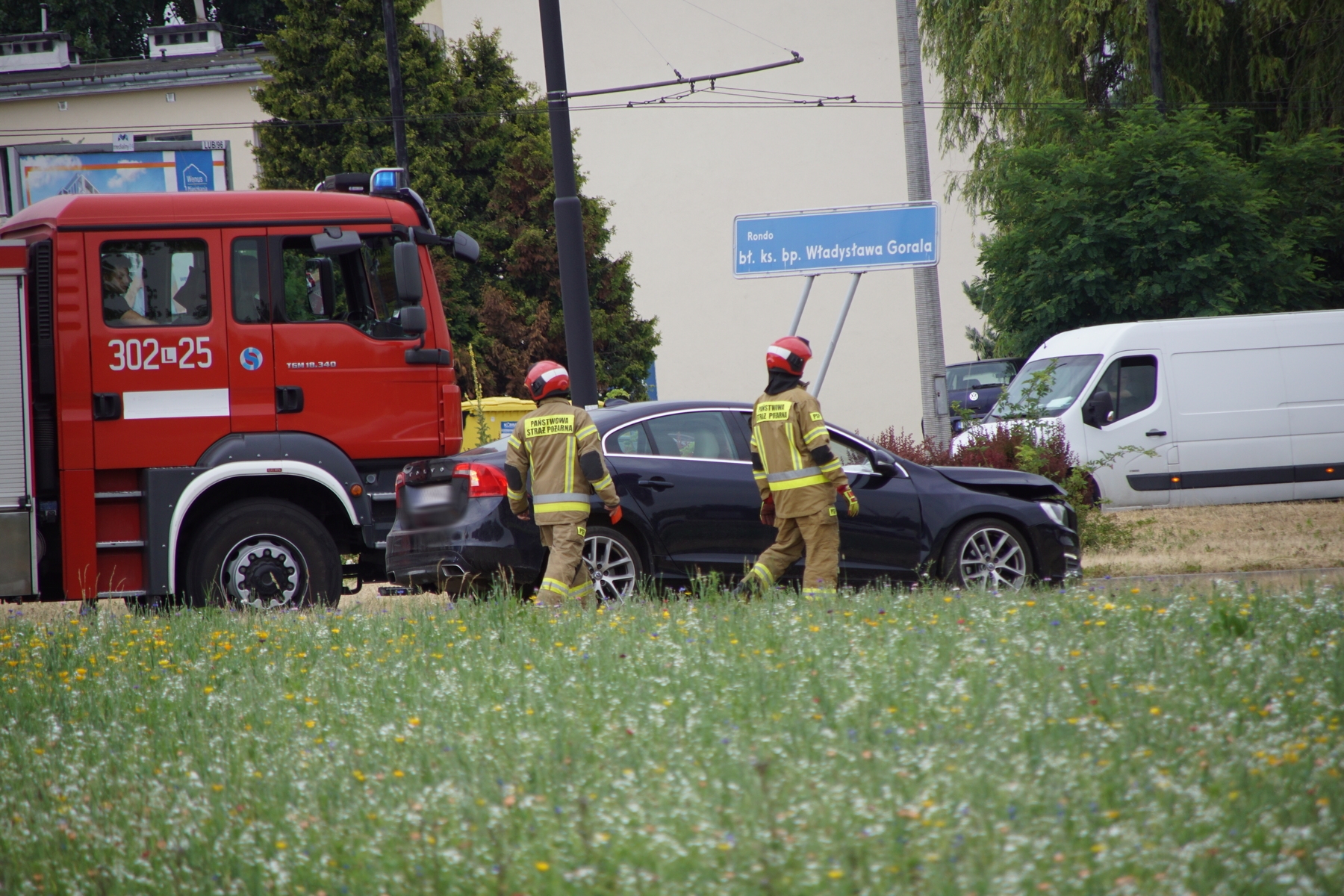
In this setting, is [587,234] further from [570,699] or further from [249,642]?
[570,699]

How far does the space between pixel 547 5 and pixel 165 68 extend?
969 inches

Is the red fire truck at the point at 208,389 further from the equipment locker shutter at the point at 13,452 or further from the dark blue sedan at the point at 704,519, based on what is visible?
the dark blue sedan at the point at 704,519

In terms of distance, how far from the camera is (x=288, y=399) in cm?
848

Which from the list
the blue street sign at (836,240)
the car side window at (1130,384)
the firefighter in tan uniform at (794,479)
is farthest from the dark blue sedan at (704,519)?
the car side window at (1130,384)

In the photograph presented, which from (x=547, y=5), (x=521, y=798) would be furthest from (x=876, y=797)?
(x=547, y=5)

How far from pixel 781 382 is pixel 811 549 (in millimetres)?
1031

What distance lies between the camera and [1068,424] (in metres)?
14.4

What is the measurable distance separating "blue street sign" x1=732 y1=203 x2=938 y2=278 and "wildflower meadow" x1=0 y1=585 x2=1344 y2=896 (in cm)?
611

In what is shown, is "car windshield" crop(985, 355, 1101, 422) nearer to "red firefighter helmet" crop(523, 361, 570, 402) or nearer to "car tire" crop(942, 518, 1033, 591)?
"car tire" crop(942, 518, 1033, 591)

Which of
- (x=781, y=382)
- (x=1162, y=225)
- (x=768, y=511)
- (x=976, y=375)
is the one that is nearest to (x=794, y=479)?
(x=768, y=511)

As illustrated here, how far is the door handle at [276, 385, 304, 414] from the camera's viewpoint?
8.48 m

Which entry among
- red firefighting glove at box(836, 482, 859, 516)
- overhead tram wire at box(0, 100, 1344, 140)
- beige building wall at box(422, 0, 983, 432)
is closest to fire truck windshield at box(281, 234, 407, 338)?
red firefighting glove at box(836, 482, 859, 516)

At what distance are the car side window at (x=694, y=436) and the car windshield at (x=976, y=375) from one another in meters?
16.7

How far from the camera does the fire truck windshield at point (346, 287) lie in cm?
856
